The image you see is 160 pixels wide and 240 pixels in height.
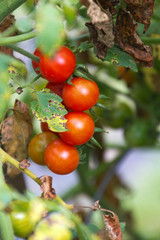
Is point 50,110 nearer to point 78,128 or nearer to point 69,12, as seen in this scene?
point 78,128

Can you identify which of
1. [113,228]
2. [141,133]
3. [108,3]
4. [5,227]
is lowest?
[141,133]

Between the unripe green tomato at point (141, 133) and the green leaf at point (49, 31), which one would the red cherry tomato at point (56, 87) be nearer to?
the green leaf at point (49, 31)

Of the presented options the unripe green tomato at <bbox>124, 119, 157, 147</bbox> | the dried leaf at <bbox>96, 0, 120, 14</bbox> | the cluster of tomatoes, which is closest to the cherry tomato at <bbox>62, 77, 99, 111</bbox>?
the cluster of tomatoes

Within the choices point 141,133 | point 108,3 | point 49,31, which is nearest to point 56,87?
point 108,3

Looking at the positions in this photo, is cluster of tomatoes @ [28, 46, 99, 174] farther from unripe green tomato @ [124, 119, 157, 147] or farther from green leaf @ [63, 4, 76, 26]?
unripe green tomato @ [124, 119, 157, 147]

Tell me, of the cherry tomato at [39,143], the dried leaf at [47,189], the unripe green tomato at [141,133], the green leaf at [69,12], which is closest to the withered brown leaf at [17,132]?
the cherry tomato at [39,143]

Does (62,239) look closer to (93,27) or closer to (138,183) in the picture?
(93,27)

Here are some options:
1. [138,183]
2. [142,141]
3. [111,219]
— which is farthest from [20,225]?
[138,183]
